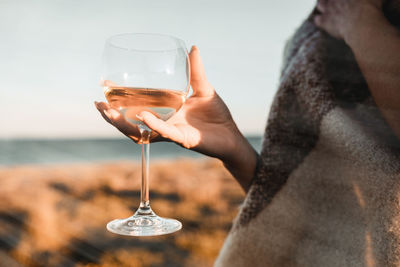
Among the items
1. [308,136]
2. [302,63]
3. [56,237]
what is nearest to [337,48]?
[302,63]

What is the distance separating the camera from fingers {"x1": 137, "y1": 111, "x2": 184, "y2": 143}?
13.7 inches

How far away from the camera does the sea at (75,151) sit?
6.66 m

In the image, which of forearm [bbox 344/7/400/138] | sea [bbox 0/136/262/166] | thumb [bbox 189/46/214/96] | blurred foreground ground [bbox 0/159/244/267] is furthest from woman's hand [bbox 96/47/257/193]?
sea [bbox 0/136/262/166]

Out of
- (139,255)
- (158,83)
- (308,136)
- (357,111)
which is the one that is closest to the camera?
(158,83)

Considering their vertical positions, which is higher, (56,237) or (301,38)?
(301,38)

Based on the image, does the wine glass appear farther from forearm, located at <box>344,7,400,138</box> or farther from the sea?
the sea

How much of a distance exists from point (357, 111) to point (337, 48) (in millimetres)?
141

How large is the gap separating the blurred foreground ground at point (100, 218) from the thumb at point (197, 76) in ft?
4.37

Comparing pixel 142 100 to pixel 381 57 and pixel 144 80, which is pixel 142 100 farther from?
pixel 381 57

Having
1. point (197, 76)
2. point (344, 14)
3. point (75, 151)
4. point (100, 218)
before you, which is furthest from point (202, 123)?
point (75, 151)

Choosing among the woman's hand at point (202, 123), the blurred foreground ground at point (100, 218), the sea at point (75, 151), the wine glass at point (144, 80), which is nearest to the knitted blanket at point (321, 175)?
the woman's hand at point (202, 123)

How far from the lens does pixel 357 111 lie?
20.6 inches

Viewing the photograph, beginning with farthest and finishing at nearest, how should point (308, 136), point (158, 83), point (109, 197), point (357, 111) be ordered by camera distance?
1. point (109, 197)
2. point (308, 136)
3. point (357, 111)
4. point (158, 83)

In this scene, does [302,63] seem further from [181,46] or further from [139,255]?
[139,255]
